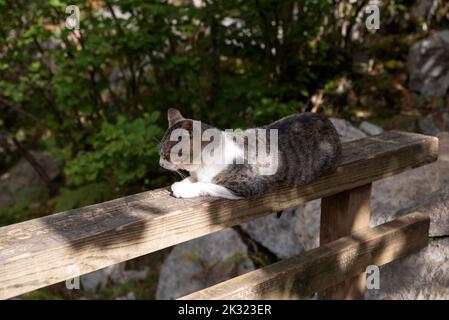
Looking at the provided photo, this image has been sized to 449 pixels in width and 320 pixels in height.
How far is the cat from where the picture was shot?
2.49m

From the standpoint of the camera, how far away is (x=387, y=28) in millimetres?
7695

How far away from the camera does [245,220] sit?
2.47 meters

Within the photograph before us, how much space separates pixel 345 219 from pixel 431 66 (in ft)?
14.6

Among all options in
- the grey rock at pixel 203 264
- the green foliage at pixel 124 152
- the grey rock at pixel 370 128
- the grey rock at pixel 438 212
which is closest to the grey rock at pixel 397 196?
the grey rock at pixel 438 212

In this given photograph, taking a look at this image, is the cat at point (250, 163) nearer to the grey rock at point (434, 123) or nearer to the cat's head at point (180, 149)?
the cat's head at point (180, 149)

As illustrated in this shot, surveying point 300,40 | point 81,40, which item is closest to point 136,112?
point 81,40

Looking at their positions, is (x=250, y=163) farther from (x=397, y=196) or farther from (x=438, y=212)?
(x=397, y=196)

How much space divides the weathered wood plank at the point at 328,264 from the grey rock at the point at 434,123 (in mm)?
3021

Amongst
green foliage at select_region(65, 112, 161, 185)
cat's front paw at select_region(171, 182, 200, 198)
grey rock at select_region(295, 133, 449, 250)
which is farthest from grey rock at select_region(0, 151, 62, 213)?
cat's front paw at select_region(171, 182, 200, 198)

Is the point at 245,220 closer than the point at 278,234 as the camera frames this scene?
Yes

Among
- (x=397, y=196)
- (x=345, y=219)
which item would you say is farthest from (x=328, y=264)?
(x=397, y=196)

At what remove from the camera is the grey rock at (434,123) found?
5970 mm

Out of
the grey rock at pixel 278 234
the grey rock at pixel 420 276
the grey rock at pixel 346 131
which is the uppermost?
the grey rock at pixel 346 131

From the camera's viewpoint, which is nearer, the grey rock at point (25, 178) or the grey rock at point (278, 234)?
the grey rock at point (278, 234)
